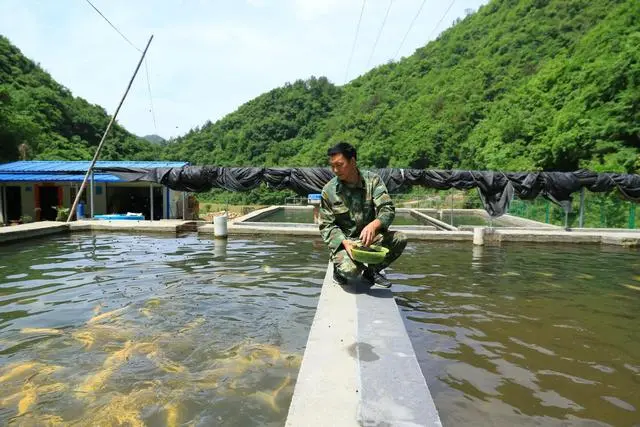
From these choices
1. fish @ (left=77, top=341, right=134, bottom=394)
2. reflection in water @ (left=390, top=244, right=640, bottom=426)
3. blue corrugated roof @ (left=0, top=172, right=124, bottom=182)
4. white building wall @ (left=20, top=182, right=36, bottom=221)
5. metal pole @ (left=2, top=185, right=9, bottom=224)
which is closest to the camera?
reflection in water @ (left=390, top=244, right=640, bottom=426)

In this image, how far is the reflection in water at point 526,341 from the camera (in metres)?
3.04

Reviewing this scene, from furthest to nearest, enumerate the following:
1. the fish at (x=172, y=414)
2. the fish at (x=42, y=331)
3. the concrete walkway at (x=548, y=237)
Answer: the concrete walkway at (x=548, y=237)
the fish at (x=42, y=331)
the fish at (x=172, y=414)

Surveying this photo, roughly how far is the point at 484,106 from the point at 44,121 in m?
51.6

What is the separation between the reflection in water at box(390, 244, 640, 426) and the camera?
3.04 metres

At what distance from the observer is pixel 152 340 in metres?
4.20

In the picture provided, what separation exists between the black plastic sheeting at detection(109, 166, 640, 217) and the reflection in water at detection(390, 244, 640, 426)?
6.18 meters

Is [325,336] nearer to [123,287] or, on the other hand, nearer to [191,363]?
[191,363]

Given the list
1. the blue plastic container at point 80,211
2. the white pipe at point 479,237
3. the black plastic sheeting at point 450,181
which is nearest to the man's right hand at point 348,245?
the white pipe at point 479,237

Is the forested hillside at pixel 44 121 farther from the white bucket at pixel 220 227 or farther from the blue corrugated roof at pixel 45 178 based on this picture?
the white bucket at pixel 220 227

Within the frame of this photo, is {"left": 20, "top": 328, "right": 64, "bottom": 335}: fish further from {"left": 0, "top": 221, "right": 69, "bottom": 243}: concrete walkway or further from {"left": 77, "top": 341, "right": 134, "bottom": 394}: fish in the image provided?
{"left": 0, "top": 221, "right": 69, "bottom": 243}: concrete walkway

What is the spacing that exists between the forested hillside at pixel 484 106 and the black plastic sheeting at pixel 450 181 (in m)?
10.2

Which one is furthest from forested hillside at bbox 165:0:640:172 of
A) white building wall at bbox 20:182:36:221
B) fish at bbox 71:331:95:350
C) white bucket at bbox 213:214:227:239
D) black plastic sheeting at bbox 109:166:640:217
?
white building wall at bbox 20:182:36:221

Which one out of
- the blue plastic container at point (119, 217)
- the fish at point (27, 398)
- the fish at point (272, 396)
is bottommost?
the fish at point (27, 398)

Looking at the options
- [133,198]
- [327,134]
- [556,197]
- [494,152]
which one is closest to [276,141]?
[327,134]
